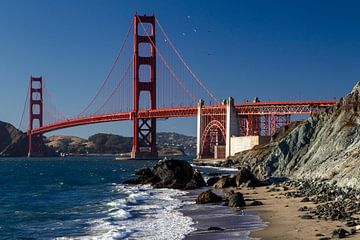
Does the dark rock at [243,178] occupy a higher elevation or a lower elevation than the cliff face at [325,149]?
lower

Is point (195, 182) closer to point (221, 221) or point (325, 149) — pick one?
point (325, 149)

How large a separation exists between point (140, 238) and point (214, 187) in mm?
20963

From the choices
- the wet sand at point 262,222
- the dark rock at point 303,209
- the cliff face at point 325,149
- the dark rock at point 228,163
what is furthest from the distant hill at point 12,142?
the dark rock at point 303,209

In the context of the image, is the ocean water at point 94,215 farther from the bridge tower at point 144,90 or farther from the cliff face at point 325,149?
the bridge tower at point 144,90

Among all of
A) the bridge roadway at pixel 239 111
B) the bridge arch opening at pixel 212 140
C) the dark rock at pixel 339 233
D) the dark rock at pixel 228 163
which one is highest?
the bridge roadway at pixel 239 111

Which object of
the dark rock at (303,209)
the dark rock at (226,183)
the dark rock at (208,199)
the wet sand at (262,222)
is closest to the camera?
the wet sand at (262,222)

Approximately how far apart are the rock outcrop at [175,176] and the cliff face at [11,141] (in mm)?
134228

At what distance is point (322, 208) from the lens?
2214cm

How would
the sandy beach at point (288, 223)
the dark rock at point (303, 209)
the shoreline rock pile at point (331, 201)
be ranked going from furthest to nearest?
1. the dark rock at point (303, 209)
2. the shoreline rock pile at point (331, 201)
3. the sandy beach at point (288, 223)

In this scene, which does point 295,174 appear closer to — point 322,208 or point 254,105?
point 322,208

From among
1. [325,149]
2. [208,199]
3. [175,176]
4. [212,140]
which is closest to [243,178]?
[325,149]

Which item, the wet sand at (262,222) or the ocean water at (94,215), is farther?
the ocean water at (94,215)

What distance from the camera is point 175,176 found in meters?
44.4

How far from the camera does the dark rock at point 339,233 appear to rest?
16.4 metres
